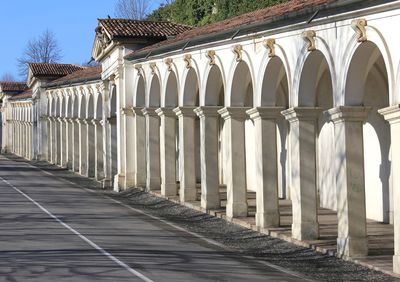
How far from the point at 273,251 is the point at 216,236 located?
9.57ft

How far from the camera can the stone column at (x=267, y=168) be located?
69.2 feet

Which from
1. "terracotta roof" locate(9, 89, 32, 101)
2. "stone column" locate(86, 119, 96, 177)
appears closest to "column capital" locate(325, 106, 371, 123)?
"stone column" locate(86, 119, 96, 177)

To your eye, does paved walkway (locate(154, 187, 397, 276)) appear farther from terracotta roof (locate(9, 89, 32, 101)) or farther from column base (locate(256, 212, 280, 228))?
terracotta roof (locate(9, 89, 32, 101))

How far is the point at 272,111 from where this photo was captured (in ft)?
68.8

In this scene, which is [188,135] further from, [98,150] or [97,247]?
[98,150]

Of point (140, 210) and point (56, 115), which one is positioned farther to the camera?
point (56, 115)

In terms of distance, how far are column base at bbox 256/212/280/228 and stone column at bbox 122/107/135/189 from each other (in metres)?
14.7

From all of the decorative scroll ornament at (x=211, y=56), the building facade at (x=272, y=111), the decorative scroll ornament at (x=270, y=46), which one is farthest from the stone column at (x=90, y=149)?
the decorative scroll ornament at (x=270, y=46)

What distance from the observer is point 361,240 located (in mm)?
16406

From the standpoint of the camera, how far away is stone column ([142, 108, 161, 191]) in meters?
32.4

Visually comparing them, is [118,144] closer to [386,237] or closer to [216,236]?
[216,236]

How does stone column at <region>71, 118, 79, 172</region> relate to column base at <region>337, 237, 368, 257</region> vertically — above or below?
above

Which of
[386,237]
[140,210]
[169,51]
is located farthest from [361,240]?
[169,51]

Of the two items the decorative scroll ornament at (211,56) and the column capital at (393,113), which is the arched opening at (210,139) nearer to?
the decorative scroll ornament at (211,56)
